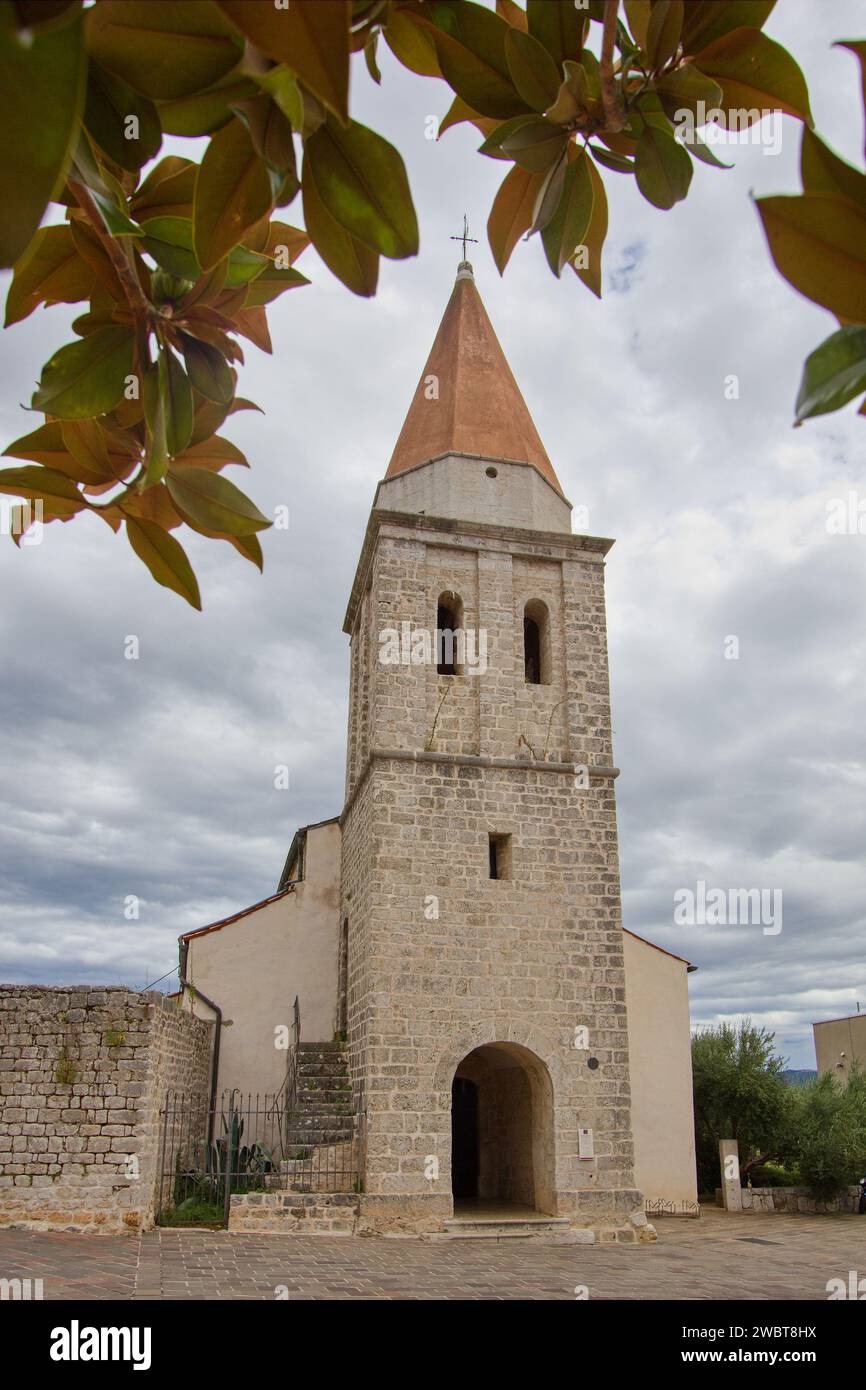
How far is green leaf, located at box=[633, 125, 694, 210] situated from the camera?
118 cm

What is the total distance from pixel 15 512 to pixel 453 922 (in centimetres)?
1176

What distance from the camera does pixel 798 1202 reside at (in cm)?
1684

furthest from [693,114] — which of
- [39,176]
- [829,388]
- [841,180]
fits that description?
[39,176]

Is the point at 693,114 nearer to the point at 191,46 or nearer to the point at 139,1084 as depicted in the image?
the point at 191,46

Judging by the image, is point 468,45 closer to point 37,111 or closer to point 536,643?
point 37,111

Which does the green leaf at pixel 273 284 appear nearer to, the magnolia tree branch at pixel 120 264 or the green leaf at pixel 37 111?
the magnolia tree branch at pixel 120 264

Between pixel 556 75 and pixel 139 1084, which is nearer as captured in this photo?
pixel 556 75

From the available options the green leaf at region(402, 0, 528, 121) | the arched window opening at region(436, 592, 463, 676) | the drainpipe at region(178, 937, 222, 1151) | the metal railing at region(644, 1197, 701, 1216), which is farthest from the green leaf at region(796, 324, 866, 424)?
the metal railing at region(644, 1197, 701, 1216)

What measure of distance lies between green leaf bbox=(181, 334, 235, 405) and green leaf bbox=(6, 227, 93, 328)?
0.15 meters

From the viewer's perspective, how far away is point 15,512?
135 centimetres

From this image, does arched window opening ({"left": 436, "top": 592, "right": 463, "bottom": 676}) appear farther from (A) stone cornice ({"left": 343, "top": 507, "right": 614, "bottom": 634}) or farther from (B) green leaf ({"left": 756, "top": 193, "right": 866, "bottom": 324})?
(B) green leaf ({"left": 756, "top": 193, "right": 866, "bottom": 324})

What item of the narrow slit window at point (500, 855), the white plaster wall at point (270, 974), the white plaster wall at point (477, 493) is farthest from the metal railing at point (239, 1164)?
the white plaster wall at point (477, 493)

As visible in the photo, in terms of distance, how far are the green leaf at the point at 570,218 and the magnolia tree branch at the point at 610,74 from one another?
0.06 meters

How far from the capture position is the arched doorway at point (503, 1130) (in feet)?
40.8
